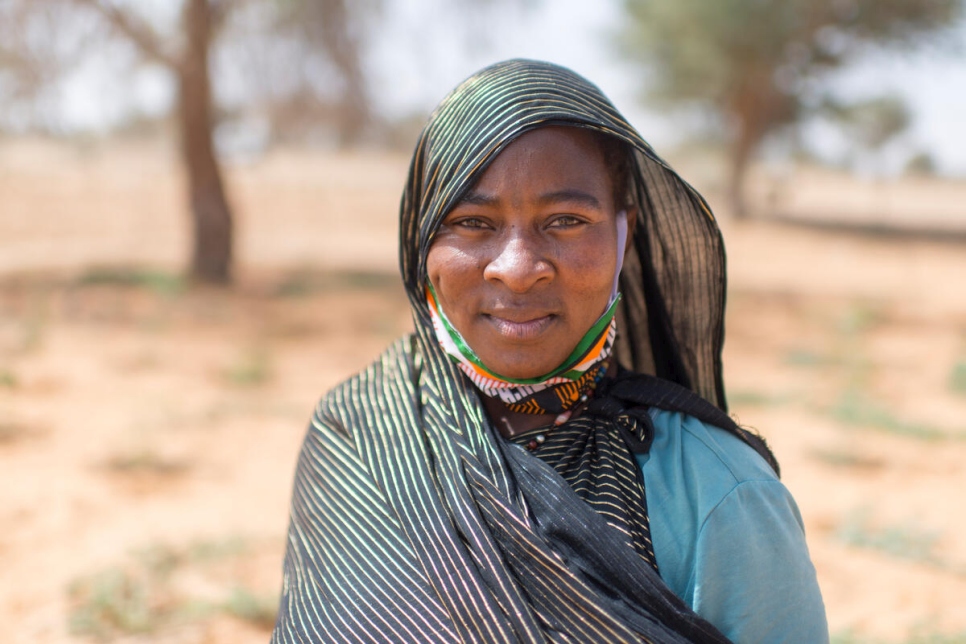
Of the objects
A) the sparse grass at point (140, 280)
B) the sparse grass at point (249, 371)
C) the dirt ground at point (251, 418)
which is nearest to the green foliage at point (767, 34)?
the dirt ground at point (251, 418)

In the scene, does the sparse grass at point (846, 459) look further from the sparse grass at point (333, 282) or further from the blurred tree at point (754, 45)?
the blurred tree at point (754, 45)

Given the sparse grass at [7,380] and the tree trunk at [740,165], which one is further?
the tree trunk at [740,165]

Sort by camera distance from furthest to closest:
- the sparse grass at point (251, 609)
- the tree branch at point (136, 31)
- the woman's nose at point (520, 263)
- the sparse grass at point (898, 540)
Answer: the tree branch at point (136, 31) → the sparse grass at point (898, 540) → the sparse grass at point (251, 609) → the woman's nose at point (520, 263)

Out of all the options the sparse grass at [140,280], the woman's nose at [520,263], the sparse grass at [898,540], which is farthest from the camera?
the sparse grass at [140,280]

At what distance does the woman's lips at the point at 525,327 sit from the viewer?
137 cm

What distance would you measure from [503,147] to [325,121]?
359 inches

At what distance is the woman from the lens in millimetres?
1229

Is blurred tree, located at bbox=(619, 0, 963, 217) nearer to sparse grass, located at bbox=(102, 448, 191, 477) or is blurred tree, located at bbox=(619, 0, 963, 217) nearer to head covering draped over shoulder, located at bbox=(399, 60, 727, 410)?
sparse grass, located at bbox=(102, 448, 191, 477)

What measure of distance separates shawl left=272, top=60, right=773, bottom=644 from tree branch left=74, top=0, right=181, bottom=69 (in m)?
8.13

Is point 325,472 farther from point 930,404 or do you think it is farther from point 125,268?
point 125,268

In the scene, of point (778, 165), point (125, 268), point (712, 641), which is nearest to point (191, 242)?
point (125, 268)

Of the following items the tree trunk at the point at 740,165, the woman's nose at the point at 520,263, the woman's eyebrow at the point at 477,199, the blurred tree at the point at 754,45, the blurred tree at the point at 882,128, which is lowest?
the woman's nose at the point at 520,263

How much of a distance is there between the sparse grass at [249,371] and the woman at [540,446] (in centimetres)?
481

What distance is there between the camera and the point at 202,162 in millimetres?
9297
